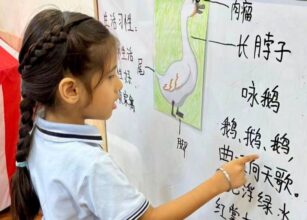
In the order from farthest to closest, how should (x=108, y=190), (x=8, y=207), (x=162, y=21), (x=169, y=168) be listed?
(x=8, y=207)
(x=169, y=168)
(x=162, y=21)
(x=108, y=190)

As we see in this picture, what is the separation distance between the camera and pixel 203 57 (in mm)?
688

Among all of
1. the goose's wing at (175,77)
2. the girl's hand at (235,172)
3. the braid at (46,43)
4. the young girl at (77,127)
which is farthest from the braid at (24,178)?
the girl's hand at (235,172)

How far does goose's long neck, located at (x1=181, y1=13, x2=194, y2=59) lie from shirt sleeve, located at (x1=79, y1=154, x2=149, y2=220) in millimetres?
242

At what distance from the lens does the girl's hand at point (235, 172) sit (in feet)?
2.15

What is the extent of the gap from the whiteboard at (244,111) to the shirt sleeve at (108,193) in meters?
0.18

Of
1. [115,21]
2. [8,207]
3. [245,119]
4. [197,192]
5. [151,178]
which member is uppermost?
[115,21]

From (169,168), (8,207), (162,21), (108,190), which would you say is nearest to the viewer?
(108,190)

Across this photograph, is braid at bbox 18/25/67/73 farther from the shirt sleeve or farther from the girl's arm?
the girl's arm

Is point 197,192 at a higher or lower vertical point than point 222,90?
lower

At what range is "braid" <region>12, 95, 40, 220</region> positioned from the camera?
0.74m

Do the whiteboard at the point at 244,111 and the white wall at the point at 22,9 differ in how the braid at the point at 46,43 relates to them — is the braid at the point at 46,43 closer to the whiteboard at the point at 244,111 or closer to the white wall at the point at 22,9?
the whiteboard at the point at 244,111

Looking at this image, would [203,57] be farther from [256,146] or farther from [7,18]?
[7,18]

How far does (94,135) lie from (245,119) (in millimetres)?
270

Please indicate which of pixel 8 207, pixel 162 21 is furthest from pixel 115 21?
pixel 8 207
